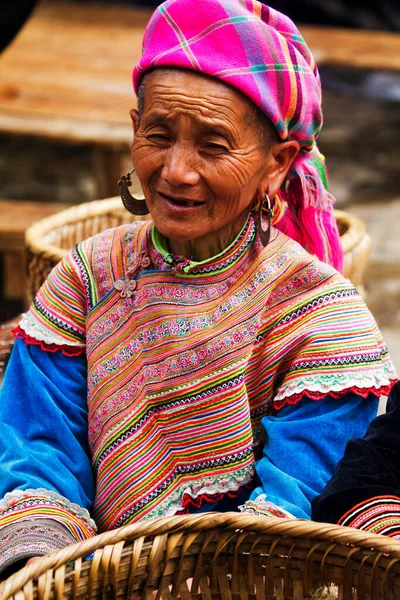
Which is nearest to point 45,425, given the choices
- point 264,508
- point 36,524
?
point 36,524

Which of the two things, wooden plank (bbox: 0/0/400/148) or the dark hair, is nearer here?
the dark hair

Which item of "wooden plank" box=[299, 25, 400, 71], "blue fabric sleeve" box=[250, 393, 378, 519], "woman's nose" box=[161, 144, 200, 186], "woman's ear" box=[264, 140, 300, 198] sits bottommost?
"wooden plank" box=[299, 25, 400, 71]

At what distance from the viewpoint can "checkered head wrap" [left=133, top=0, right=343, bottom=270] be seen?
1552mm

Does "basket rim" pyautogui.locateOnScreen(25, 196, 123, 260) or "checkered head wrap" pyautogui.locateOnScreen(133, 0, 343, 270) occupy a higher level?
"checkered head wrap" pyautogui.locateOnScreen(133, 0, 343, 270)

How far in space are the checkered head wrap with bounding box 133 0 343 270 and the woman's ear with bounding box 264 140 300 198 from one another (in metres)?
0.02

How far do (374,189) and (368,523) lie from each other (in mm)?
5035

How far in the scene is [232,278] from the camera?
1.73 m

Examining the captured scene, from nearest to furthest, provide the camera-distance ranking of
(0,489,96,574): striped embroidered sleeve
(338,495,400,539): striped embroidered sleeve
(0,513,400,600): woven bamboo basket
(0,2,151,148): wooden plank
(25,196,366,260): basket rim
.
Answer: (0,513,400,600): woven bamboo basket, (338,495,400,539): striped embroidered sleeve, (0,489,96,574): striped embroidered sleeve, (25,196,366,260): basket rim, (0,2,151,148): wooden plank

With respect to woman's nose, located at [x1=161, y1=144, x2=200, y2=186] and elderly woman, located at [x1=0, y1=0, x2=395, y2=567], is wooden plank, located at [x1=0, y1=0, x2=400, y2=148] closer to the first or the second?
elderly woman, located at [x1=0, y1=0, x2=395, y2=567]

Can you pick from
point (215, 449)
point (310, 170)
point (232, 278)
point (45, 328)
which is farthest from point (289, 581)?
point (310, 170)

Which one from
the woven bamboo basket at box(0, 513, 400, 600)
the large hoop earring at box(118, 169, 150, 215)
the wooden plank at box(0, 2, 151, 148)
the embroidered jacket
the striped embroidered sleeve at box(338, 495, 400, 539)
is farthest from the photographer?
the wooden plank at box(0, 2, 151, 148)

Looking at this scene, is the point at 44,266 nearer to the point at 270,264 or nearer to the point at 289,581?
the point at 270,264

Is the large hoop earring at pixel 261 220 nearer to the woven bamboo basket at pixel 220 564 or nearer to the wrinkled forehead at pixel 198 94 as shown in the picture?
the wrinkled forehead at pixel 198 94

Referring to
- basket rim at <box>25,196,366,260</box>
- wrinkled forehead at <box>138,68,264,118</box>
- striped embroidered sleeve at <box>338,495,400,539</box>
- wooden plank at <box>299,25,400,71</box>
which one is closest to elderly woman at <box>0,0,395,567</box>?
wrinkled forehead at <box>138,68,264,118</box>
